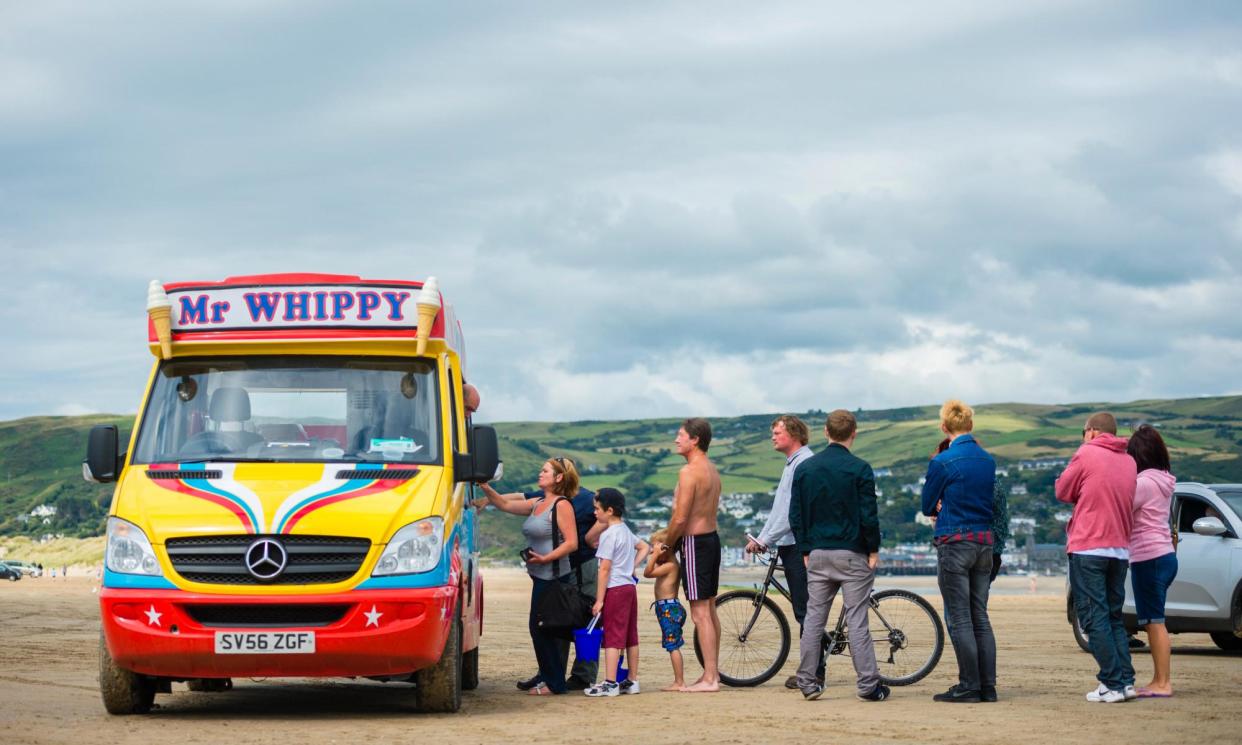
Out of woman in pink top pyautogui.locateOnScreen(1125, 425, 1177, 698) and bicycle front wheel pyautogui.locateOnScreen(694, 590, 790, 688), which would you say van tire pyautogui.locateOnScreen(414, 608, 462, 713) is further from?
woman in pink top pyautogui.locateOnScreen(1125, 425, 1177, 698)

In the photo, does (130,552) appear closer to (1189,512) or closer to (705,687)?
(705,687)

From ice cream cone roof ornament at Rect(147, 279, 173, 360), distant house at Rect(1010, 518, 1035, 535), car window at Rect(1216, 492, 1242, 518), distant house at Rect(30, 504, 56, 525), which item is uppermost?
ice cream cone roof ornament at Rect(147, 279, 173, 360)

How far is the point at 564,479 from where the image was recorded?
45.9 feet

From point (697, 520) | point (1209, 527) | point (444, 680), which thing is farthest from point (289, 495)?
point (1209, 527)

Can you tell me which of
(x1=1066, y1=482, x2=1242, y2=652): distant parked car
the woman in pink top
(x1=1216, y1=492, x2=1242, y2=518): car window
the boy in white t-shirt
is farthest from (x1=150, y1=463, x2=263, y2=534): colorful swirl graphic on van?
(x1=1216, y1=492, x2=1242, y2=518): car window

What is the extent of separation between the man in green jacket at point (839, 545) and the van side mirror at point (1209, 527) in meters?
6.26

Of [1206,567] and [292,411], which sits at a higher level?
[292,411]

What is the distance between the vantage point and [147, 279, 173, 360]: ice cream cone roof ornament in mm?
11875

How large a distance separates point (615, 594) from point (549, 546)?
0.71 m

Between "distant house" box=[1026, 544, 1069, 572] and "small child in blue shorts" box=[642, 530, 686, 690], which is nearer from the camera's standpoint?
"small child in blue shorts" box=[642, 530, 686, 690]

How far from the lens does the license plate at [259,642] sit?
1074cm

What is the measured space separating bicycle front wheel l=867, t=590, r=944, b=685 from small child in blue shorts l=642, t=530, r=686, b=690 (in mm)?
1652

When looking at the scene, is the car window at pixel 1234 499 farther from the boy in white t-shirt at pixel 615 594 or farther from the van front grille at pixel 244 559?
the van front grille at pixel 244 559

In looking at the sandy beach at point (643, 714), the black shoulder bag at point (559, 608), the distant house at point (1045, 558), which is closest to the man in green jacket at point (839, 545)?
the sandy beach at point (643, 714)
